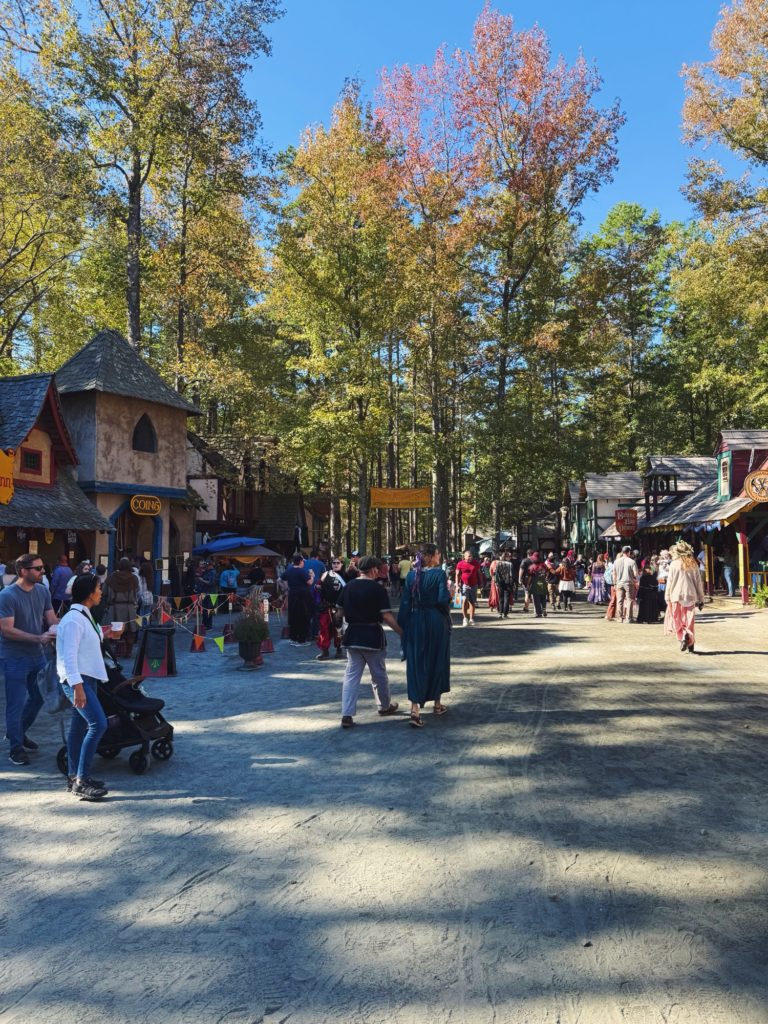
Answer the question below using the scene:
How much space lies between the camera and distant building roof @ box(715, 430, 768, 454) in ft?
92.3

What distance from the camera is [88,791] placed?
596 centimetres

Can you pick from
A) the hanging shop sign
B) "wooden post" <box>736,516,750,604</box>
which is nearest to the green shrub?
"wooden post" <box>736,516,750,604</box>

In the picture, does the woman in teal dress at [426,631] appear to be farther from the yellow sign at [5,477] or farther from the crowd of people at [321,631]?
the yellow sign at [5,477]

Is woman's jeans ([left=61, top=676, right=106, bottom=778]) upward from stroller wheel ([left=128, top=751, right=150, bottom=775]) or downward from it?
upward

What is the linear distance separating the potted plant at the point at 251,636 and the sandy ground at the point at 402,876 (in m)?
3.77

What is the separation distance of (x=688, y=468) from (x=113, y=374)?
92.5 ft

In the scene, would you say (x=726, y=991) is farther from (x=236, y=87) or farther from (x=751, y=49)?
(x=751, y=49)

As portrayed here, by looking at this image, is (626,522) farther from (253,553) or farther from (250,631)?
(250,631)

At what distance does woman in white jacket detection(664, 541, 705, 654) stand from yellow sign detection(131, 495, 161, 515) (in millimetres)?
17561

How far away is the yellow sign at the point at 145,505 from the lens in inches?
990

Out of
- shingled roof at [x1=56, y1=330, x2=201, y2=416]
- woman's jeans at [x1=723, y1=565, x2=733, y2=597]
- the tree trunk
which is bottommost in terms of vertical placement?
woman's jeans at [x1=723, y1=565, x2=733, y2=597]

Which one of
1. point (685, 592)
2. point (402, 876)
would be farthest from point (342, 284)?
point (402, 876)

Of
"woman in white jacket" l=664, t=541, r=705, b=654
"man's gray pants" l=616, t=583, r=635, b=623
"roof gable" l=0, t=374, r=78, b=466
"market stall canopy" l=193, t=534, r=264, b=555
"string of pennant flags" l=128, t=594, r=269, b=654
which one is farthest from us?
"market stall canopy" l=193, t=534, r=264, b=555

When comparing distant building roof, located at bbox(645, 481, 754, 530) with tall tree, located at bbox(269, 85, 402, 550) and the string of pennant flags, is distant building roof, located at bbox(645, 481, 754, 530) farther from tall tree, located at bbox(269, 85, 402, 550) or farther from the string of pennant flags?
the string of pennant flags
